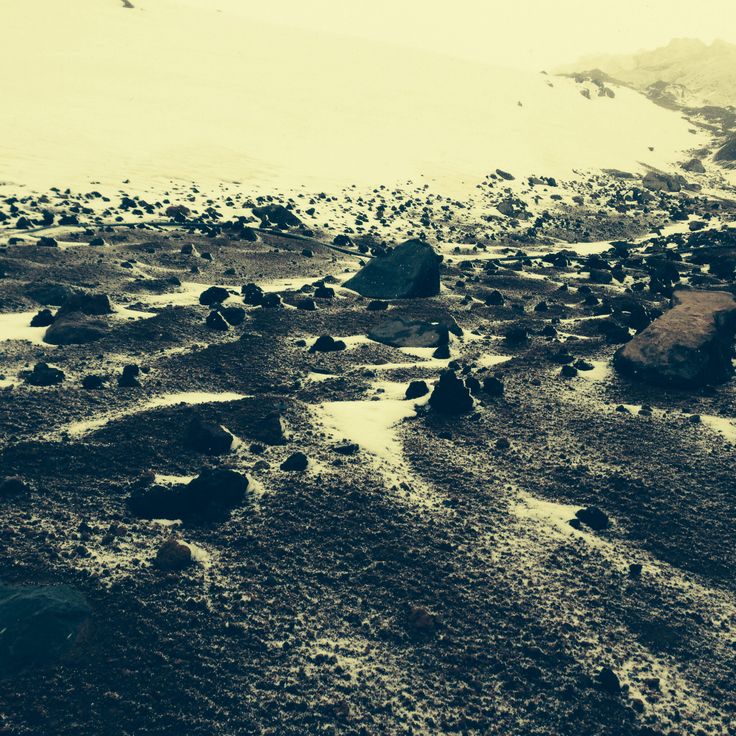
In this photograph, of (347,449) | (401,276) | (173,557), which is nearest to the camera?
(173,557)

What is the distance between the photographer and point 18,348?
33.0 feet

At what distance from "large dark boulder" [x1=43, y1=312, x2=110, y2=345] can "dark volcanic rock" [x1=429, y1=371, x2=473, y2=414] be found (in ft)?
16.9

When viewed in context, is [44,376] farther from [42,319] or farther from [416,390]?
[416,390]

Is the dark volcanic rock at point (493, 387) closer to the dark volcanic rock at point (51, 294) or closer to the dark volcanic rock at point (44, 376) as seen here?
the dark volcanic rock at point (44, 376)

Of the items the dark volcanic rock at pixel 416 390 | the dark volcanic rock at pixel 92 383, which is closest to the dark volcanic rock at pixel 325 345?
the dark volcanic rock at pixel 416 390

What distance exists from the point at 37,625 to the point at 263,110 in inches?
1417

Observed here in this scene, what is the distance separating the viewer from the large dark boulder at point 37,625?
4.83 meters

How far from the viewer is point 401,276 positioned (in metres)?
14.5

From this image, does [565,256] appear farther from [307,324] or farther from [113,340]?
[113,340]

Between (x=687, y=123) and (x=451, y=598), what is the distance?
64505 millimetres

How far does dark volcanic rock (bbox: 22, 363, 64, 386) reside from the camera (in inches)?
349

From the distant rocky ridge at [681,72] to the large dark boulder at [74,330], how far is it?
66458mm

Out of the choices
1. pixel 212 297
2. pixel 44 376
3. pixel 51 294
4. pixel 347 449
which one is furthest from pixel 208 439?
pixel 51 294

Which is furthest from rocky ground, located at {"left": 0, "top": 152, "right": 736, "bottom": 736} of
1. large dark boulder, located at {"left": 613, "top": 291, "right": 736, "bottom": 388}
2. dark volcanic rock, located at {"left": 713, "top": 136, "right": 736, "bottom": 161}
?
dark volcanic rock, located at {"left": 713, "top": 136, "right": 736, "bottom": 161}
